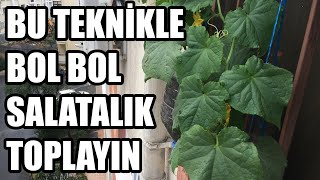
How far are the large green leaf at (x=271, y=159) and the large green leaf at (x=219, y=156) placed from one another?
0.55 ft

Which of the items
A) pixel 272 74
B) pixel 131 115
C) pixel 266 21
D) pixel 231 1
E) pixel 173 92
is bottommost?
pixel 131 115

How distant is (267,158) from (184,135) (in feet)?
0.93

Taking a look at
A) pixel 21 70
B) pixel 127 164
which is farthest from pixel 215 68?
pixel 21 70

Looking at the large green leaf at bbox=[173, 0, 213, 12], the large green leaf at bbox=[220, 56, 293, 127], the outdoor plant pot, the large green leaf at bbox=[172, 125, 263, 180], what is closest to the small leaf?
the large green leaf at bbox=[173, 0, 213, 12]

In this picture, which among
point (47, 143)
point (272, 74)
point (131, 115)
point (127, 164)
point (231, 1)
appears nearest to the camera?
point (272, 74)

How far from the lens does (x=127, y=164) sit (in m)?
3.86

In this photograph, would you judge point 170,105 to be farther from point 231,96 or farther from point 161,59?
point 231,96

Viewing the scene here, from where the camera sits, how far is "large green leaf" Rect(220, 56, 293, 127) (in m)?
1.06

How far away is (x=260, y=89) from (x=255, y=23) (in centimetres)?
20

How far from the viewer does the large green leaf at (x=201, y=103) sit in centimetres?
112

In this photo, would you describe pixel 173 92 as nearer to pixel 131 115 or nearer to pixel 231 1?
pixel 231 1

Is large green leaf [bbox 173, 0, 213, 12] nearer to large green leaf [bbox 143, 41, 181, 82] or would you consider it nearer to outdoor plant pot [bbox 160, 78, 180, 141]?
large green leaf [bbox 143, 41, 181, 82]

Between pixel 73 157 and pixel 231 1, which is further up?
pixel 231 1

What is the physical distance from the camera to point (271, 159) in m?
1.19
